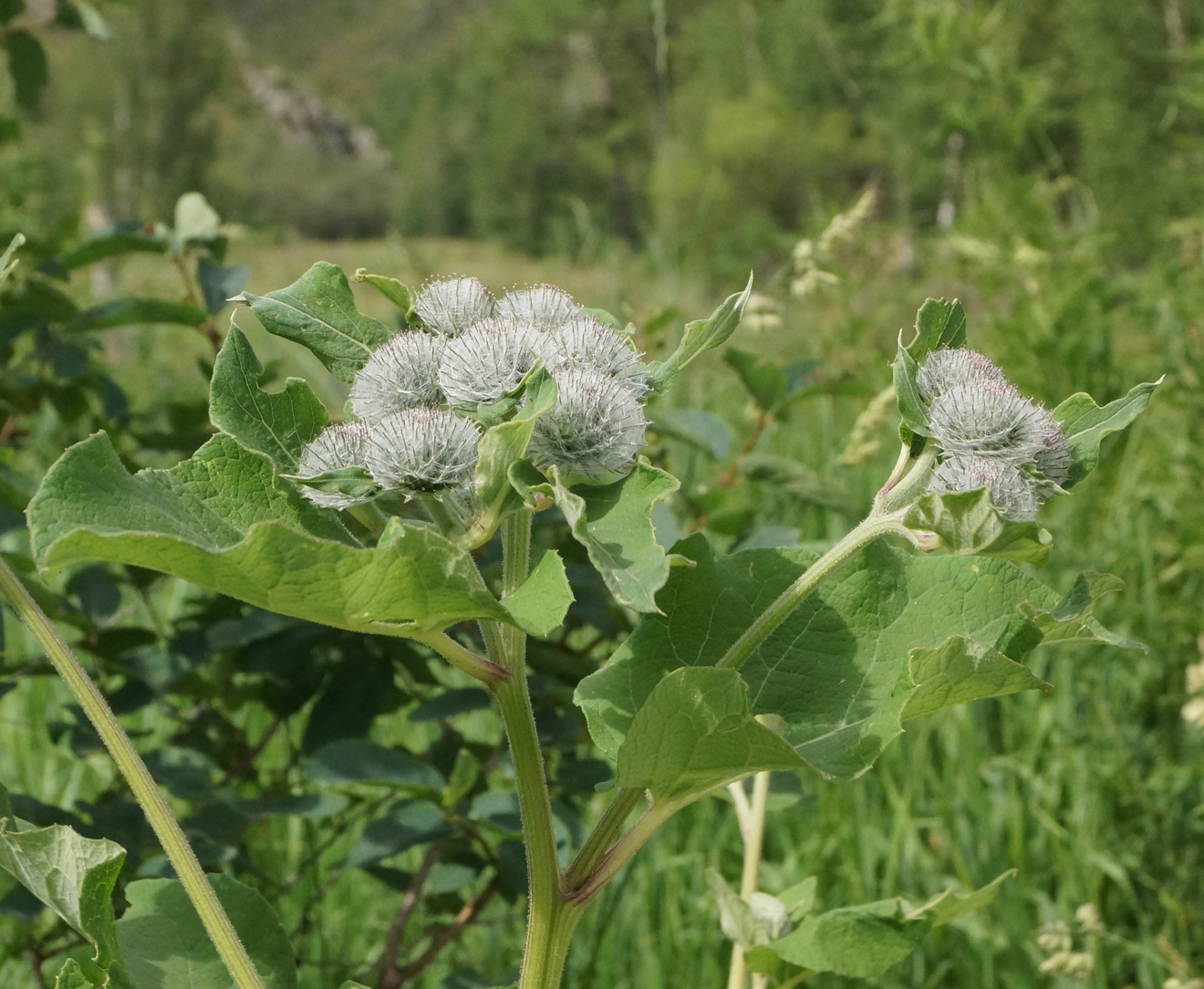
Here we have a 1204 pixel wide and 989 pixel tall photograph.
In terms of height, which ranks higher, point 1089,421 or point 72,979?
point 1089,421

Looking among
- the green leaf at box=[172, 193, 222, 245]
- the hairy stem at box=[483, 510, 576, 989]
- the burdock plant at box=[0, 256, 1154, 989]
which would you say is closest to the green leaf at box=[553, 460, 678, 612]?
the burdock plant at box=[0, 256, 1154, 989]

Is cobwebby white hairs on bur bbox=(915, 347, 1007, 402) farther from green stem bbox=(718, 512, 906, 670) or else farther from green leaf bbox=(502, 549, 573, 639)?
green leaf bbox=(502, 549, 573, 639)

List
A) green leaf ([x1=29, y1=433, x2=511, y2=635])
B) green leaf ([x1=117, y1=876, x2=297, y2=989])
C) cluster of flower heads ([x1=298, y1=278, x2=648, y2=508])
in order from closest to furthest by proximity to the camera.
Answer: green leaf ([x1=29, y1=433, x2=511, y2=635])
cluster of flower heads ([x1=298, y1=278, x2=648, y2=508])
green leaf ([x1=117, y1=876, x2=297, y2=989])

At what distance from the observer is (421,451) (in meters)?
0.75

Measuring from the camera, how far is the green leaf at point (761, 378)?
193cm

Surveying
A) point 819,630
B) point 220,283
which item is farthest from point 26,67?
point 819,630

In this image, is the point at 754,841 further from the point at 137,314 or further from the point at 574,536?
the point at 137,314

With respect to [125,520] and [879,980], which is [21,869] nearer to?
Result: [125,520]

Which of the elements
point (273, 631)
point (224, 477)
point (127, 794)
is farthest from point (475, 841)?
point (224, 477)

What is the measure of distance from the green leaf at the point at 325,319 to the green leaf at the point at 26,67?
5.93 feet

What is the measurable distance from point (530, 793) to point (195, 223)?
1451 mm

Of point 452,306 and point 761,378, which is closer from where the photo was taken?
point 452,306

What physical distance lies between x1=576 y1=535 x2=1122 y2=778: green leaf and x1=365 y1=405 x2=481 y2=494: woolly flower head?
0.67 feet

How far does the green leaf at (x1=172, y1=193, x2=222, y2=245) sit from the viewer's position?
195cm
